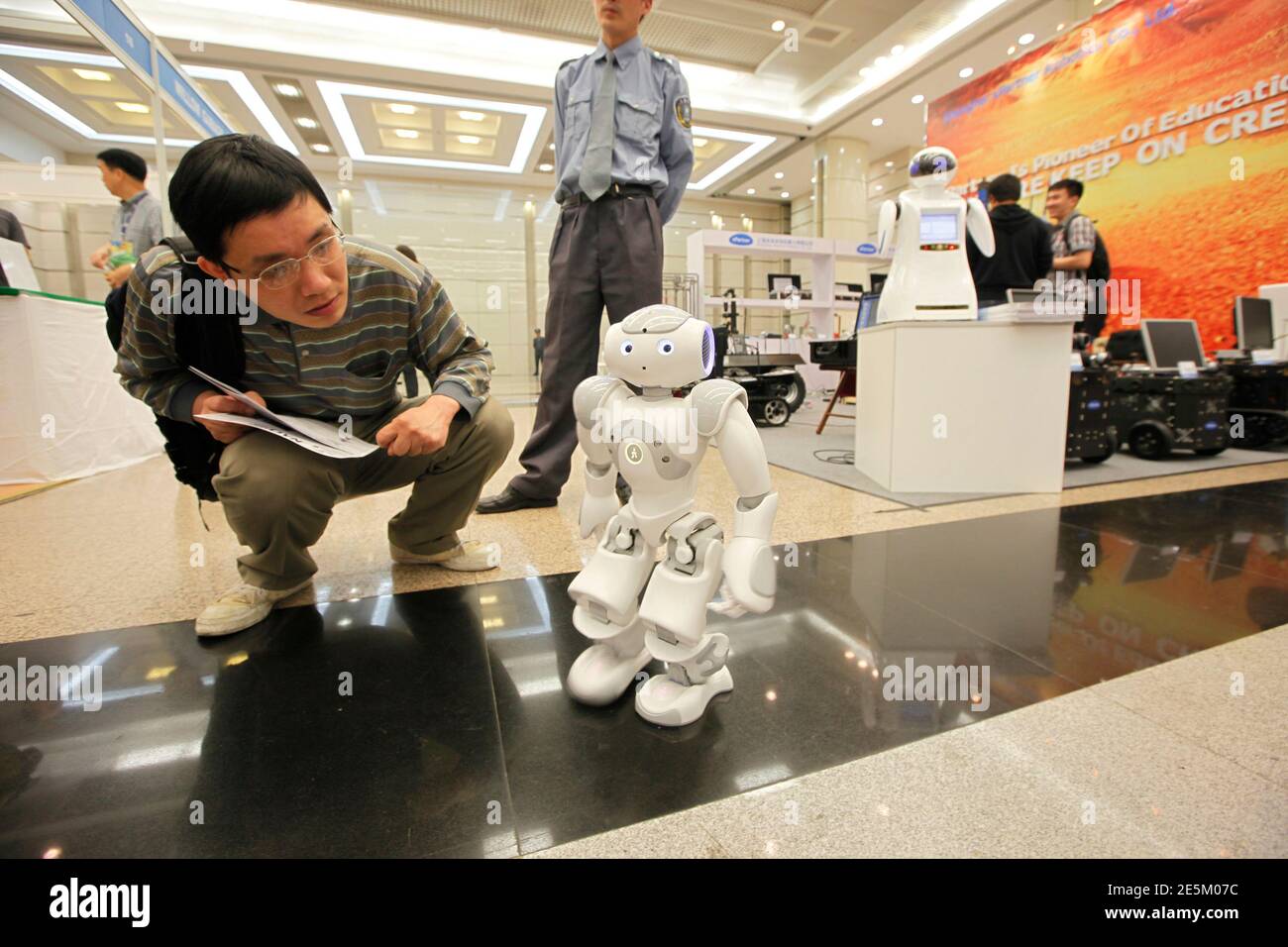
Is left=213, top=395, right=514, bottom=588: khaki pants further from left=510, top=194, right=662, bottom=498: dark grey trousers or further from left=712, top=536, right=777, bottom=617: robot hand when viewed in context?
left=712, top=536, right=777, bottom=617: robot hand

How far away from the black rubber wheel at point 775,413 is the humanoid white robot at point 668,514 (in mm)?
4519

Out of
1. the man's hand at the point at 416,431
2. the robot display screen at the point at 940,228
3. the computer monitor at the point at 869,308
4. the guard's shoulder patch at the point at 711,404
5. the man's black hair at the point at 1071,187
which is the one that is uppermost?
the man's black hair at the point at 1071,187

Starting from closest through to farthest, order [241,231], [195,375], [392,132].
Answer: [241,231]
[195,375]
[392,132]

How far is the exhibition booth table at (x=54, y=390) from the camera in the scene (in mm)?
3000

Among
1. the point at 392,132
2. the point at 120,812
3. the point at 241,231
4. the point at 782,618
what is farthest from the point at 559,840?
the point at 392,132

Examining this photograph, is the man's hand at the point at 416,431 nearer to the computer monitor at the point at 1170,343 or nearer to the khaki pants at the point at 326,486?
the khaki pants at the point at 326,486

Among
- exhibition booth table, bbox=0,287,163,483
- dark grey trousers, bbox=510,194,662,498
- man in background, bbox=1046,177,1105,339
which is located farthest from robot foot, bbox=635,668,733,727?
man in background, bbox=1046,177,1105,339

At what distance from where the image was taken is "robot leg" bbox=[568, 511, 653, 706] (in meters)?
1.07

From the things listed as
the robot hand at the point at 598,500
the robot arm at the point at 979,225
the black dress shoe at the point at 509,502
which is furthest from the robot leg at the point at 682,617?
the robot arm at the point at 979,225

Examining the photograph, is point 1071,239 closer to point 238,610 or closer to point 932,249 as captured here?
point 932,249

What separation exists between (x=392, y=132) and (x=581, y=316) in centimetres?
914

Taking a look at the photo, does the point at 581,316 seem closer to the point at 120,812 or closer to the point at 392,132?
the point at 120,812
